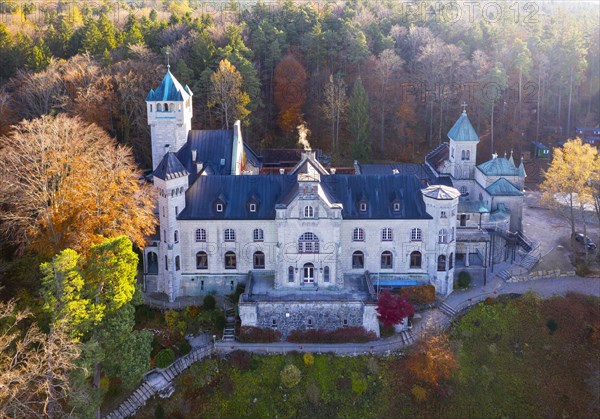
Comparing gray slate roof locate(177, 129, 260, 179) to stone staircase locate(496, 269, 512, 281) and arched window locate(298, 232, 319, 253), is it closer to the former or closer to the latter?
arched window locate(298, 232, 319, 253)

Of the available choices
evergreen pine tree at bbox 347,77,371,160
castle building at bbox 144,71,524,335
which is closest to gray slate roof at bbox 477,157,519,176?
castle building at bbox 144,71,524,335

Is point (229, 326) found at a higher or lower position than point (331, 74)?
lower

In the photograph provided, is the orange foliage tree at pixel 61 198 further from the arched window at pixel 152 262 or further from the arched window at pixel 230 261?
the arched window at pixel 230 261

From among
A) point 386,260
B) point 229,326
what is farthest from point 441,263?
point 229,326

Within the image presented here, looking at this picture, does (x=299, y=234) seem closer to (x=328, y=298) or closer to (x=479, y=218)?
(x=328, y=298)

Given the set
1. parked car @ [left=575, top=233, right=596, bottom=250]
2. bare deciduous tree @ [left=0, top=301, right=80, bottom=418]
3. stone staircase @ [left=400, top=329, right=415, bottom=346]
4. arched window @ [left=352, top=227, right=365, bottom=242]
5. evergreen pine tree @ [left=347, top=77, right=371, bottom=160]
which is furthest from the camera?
evergreen pine tree @ [left=347, top=77, right=371, bottom=160]

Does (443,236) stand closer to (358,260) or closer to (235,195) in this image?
(358,260)

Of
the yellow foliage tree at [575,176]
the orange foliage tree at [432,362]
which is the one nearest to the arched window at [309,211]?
the orange foliage tree at [432,362]
